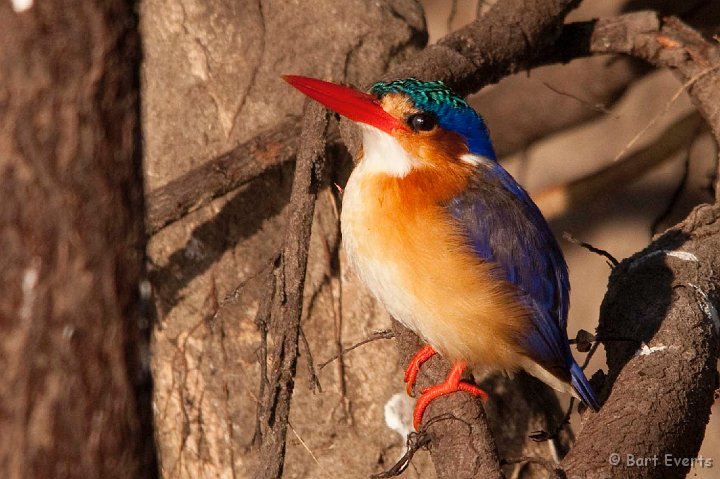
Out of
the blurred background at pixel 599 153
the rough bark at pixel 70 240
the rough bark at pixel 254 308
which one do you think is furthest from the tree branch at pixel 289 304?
the blurred background at pixel 599 153

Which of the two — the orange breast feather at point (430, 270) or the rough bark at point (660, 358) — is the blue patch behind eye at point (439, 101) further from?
the rough bark at point (660, 358)

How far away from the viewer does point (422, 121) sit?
2.74 m

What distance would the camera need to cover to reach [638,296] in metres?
2.87

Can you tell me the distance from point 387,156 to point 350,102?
0.19m

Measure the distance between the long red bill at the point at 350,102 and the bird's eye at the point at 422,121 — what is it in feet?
0.09

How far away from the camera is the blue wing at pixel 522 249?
2703 millimetres

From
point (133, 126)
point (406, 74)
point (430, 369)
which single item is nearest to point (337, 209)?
point (406, 74)

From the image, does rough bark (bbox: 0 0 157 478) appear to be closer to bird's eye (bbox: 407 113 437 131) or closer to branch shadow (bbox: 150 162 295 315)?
bird's eye (bbox: 407 113 437 131)

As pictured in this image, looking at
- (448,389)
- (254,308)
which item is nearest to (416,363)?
(448,389)

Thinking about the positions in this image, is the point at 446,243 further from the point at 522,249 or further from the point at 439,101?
the point at 439,101

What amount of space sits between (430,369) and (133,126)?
5.30 ft

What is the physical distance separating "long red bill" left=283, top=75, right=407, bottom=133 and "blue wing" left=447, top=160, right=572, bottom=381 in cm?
29

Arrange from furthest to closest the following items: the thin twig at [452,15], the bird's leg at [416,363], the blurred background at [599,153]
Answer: the blurred background at [599,153] → the thin twig at [452,15] → the bird's leg at [416,363]

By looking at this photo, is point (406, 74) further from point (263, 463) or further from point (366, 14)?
point (263, 463)
